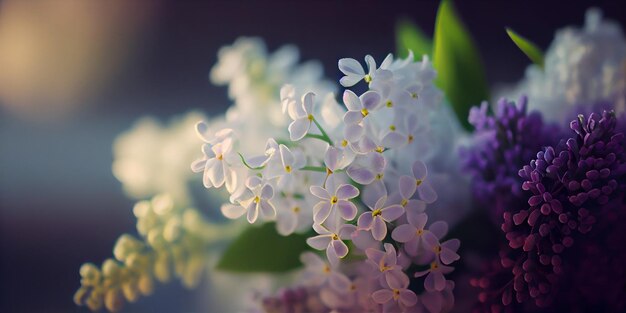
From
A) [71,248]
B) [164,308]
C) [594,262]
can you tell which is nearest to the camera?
[594,262]

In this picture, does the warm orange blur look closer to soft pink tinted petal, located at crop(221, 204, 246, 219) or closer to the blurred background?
the blurred background

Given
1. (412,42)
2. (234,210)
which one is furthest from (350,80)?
(412,42)

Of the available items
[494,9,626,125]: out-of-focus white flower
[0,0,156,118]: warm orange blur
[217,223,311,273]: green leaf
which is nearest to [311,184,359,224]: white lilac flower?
[217,223,311,273]: green leaf

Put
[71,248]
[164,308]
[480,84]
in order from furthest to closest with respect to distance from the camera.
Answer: [71,248], [164,308], [480,84]

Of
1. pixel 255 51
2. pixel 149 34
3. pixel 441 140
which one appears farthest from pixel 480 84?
pixel 149 34

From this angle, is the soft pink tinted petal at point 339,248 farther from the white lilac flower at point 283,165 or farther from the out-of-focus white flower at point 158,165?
the out-of-focus white flower at point 158,165

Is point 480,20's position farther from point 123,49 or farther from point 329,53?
point 123,49
